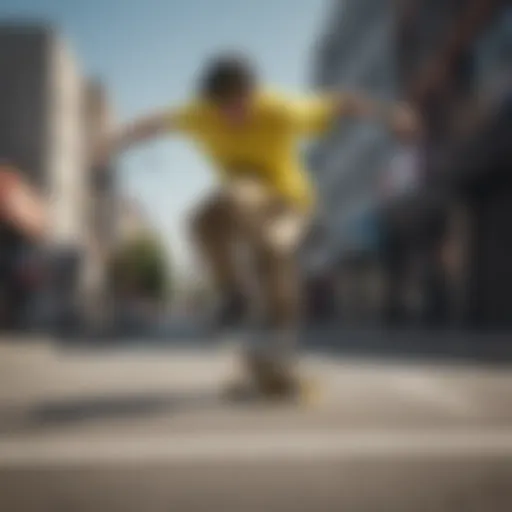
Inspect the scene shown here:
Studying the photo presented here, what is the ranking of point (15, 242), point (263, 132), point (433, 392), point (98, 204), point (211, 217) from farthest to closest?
1. point (98, 204)
2. point (15, 242)
3. point (433, 392)
4. point (263, 132)
5. point (211, 217)

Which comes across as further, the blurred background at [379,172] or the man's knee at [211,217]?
the blurred background at [379,172]

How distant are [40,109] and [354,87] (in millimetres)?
16416

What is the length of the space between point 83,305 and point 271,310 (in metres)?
24.2

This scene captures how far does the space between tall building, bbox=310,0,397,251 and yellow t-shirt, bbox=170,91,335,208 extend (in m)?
23.4

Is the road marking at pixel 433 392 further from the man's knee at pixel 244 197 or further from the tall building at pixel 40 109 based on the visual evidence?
the tall building at pixel 40 109

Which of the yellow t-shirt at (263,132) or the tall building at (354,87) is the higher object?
the tall building at (354,87)

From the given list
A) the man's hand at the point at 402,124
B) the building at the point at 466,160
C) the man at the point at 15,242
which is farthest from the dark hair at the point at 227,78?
the man at the point at 15,242

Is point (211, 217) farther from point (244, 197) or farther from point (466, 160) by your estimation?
point (466, 160)

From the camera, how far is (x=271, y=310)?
182 inches

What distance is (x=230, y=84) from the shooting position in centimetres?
446

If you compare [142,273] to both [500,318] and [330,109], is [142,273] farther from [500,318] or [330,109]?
[330,109]

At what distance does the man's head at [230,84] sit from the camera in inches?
174

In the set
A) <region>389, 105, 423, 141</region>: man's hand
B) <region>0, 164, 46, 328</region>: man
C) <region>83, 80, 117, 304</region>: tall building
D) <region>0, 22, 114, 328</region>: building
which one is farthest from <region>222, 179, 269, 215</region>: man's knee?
<region>83, 80, 117, 304</region>: tall building

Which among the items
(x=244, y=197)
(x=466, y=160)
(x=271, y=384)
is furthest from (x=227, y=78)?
(x=466, y=160)
